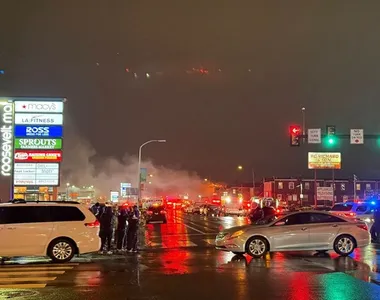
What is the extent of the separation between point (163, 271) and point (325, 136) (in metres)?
22.9

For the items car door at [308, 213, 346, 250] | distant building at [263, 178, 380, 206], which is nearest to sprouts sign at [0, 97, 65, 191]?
car door at [308, 213, 346, 250]

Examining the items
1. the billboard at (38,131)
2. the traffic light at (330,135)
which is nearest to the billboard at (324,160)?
the traffic light at (330,135)

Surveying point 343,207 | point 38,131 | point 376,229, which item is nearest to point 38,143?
point 38,131

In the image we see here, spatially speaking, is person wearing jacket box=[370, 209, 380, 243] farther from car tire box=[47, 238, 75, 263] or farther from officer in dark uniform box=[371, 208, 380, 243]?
car tire box=[47, 238, 75, 263]

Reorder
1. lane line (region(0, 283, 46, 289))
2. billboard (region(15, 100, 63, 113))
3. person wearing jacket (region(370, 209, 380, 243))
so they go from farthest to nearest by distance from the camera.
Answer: billboard (region(15, 100, 63, 113))
person wearing jacket (region(370, 209, 380, 243))
lane line (region(0, 283, 46, 289))

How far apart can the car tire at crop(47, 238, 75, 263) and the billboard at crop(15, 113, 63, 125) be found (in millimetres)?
19391

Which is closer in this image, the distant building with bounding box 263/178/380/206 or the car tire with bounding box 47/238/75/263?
the car tire with bounding box 47/238/75/263

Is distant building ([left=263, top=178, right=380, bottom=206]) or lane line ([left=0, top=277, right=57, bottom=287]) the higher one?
distant building ([left=263, top=178, right=380, bottom=206])

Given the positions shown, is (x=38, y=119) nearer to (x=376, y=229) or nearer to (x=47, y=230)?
(x=47, y=230)

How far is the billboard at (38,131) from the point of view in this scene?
109ft

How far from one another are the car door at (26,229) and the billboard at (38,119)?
18.8 metres

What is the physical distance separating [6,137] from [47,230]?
21.5 meters

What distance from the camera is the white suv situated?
48.4 feet

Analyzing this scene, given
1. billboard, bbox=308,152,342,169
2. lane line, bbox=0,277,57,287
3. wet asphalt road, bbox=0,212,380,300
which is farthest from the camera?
billboard, bbox=308,152,342,169
